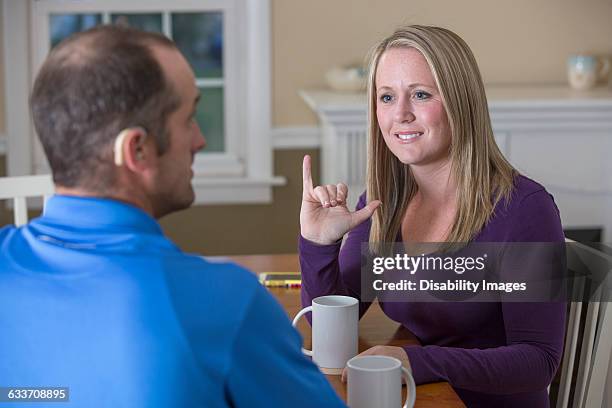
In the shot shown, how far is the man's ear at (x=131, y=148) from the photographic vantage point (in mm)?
837

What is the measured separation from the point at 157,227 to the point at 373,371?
0.37m

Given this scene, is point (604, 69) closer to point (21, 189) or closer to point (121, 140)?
point (21, 189)

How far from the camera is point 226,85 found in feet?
11.7

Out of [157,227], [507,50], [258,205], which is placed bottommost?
[258,205]

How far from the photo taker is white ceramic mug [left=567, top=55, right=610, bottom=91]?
132 inches

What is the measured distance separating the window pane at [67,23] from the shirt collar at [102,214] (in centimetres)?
282

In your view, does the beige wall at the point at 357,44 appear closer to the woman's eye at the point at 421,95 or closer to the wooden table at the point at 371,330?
the wooden table at the point at 371,330

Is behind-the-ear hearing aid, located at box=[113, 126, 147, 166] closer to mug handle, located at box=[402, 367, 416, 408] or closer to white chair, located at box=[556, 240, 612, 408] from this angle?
mug handle, located at box=[402, 367, 416, 408]

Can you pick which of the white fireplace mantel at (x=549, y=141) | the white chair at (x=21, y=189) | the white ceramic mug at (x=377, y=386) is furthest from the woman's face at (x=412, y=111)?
the white fireplace mantel at (x=549, y=141)

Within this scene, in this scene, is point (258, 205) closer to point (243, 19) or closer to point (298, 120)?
point (298, 120)

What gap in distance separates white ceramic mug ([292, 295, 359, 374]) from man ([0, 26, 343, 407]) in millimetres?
478

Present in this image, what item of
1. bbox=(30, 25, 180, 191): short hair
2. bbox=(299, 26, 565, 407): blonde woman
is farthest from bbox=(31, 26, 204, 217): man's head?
bbox=(299, 26, 565, 407): blonde woman

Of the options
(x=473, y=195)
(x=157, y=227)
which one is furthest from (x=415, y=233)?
(x=157, y=227)

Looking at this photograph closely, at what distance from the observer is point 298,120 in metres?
3.53
